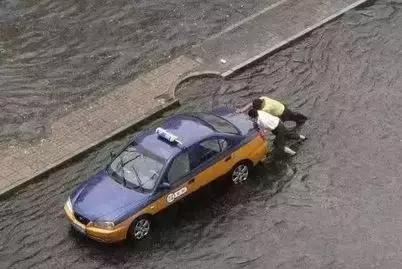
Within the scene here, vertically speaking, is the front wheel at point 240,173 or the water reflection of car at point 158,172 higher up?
the water reflection of car at point 158,172

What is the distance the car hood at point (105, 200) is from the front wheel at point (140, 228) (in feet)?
1.02

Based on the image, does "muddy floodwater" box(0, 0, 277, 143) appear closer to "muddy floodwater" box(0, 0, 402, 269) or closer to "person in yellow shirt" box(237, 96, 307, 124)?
"muddy floodwater" box(0, 0, 402, 269)

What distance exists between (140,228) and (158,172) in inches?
44.4

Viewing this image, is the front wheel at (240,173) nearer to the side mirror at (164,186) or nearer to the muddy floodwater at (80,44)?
the side mirror at (164,186)

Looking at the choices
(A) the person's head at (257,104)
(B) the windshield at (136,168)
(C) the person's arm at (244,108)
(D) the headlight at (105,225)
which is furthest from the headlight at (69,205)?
(A) the person's head at (257,104)

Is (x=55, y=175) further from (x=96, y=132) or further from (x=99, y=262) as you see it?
(x=99, y=262)

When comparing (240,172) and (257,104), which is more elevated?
(257,104)

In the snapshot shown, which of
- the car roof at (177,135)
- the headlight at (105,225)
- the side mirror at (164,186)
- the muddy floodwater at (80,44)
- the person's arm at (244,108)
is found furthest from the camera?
the muddy floodwater at (80,44)

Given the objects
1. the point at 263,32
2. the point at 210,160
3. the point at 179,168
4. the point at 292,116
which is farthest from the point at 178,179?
the point at 263,32

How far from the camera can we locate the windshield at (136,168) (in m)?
14.1

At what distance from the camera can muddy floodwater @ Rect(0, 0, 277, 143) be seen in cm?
1777

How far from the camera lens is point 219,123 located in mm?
15430

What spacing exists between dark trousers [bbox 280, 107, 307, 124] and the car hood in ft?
13.8

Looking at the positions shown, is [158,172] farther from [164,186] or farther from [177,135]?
[177,135]
